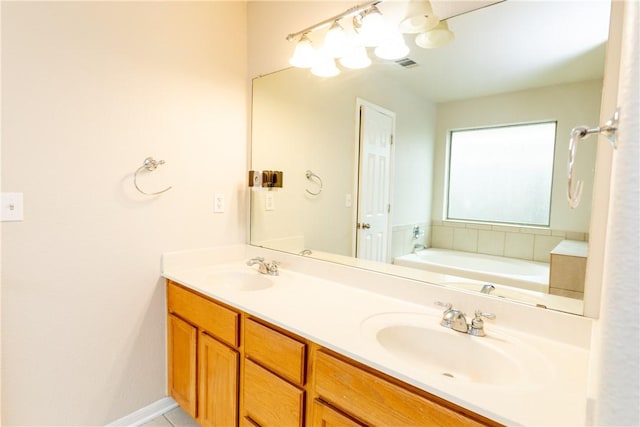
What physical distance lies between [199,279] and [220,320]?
312 mm

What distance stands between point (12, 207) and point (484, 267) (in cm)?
186

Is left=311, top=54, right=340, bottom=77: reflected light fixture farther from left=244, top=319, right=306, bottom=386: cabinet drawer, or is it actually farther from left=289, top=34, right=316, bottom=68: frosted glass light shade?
left=244, top=319, right=306, bottom=386: cabinet drawer

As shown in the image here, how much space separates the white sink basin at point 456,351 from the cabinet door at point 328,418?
0.75ft

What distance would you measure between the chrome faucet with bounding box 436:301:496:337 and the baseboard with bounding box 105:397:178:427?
158 cm

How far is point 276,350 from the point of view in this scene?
3.81 ft

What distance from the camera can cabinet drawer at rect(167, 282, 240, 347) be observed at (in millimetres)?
1355

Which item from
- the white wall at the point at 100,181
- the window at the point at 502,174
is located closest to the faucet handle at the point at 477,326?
the window at the point at 502,174

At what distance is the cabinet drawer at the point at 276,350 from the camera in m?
1.08

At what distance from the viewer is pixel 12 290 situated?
1.31 metres

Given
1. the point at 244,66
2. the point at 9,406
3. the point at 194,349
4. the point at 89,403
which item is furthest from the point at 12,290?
the point at 244,66

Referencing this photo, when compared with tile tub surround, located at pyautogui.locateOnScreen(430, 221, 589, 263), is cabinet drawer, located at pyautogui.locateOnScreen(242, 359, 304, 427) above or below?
below

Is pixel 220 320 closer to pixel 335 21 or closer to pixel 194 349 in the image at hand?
pixel 194 349

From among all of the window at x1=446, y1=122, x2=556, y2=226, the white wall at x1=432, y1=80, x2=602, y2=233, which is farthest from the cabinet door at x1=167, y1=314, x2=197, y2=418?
the white wall at x1=432, y1=80, x2=602, y2=233

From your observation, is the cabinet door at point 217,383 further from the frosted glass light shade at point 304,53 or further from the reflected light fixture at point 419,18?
the reflected light fixture at point 419,18
